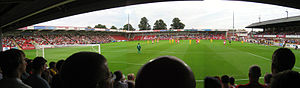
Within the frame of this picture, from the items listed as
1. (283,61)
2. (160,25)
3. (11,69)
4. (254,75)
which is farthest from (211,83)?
(160,25)

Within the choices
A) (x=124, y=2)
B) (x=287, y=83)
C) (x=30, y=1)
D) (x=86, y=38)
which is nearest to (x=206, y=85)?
(x=287, y=83)

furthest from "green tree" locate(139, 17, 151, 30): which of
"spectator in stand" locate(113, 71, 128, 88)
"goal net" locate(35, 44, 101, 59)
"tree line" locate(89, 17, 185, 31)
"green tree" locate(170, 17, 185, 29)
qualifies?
"spectator in stand" locate(113, 71, 128, 88)

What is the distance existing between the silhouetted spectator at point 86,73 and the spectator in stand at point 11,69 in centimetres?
160

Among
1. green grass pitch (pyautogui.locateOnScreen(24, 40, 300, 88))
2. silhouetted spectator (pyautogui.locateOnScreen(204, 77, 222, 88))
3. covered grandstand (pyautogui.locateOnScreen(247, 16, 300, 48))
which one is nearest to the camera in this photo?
silhouetted spectator (pyautogui.locateOnScreen(204, 77, 222, 88))

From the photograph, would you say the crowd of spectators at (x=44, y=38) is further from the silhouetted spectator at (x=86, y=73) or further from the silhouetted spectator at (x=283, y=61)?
the silhouetted spectator at (x=283, y=61)

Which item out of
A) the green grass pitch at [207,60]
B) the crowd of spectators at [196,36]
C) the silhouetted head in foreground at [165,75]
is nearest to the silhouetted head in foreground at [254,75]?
the silhouetted head in foreground at [165,75]

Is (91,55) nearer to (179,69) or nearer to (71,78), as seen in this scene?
(71,78)

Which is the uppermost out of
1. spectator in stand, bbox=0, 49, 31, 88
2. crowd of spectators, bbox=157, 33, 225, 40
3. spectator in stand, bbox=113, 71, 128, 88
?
crowd of spectators, bbox=157, 33, 225, 40

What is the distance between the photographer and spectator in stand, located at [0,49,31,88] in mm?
2057

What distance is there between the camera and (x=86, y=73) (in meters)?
1.05

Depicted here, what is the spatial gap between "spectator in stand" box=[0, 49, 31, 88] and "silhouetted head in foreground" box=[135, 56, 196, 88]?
7.23ft

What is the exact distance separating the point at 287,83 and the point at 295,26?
188ft

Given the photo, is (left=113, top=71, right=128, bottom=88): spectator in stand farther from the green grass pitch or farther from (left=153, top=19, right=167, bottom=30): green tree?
(left=153, top=19, right=167, bottom=30): green tree

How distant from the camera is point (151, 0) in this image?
595cm
